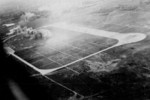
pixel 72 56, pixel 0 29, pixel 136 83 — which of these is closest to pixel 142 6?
pixel 72 56

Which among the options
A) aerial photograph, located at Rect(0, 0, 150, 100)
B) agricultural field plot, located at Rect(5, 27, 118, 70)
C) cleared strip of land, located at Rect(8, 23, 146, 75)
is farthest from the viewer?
agricultural field plot, located at Rect(5, 27, 118, 70)

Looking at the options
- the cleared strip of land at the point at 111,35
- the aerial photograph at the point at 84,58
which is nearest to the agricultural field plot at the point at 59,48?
the aerial photograph at the point at 84,58

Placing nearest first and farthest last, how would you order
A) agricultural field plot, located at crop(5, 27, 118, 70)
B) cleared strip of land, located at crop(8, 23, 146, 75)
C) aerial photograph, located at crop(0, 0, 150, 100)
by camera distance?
aerial photograph, located at crop(0, 0, 150, 100) < cleared strip of land, located at crop(8, 23, 146, 75) < agricultural field plot, located at crop(5, 27, 118, 70)

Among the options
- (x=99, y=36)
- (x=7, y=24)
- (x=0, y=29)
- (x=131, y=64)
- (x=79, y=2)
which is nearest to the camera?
(x=131, y=64)

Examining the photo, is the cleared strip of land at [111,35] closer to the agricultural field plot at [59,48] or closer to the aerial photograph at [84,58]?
the aerial photograph at [84,58]

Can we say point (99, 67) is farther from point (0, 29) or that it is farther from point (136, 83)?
point (0, 29)

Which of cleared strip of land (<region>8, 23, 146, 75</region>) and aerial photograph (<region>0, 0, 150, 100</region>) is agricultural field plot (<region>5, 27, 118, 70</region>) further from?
cleared strip of land (<region>8, 23, 146, 75</region>)

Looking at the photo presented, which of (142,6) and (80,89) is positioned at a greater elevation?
(142,6)

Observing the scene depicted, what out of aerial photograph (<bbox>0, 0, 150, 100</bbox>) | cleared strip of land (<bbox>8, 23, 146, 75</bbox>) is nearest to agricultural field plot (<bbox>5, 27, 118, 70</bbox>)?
aerial photograph (<bbox>0, 0, 150, 100</bbox>)
